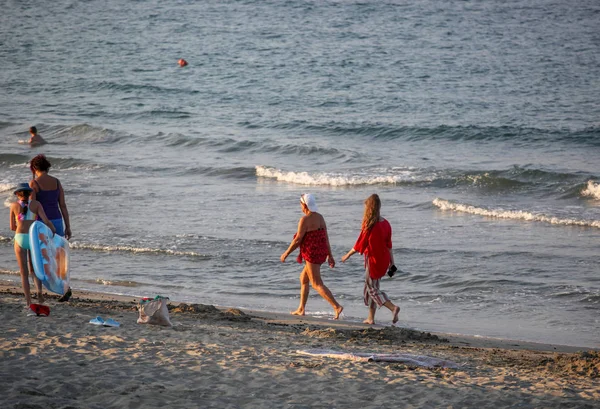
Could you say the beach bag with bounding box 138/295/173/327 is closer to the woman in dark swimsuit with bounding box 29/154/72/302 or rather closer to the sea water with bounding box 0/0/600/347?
the woman in dark swimsuit with bounding box 29/154/72/302

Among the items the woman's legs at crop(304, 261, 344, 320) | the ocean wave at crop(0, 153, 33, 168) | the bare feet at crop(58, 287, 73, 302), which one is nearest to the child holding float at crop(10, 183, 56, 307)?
the bare feet at crop(58, 287, 73, 302)

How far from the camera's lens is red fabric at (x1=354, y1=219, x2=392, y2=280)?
8.70m

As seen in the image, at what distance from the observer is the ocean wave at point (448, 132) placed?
23000mm

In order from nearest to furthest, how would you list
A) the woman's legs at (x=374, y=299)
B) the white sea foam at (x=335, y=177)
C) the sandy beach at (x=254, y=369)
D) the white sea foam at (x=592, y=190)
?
the sandy beach at (x=254, y=369), the woman's legs at (x=374, y=299), the white sea foam at (x=592, y=190), the white sea foam at (x=335, y=177)

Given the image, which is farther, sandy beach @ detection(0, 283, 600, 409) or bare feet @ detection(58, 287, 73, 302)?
bare feet @ detection(58, 287, 73, 302)

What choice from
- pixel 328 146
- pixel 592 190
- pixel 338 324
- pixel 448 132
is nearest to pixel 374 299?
pixel 338 324

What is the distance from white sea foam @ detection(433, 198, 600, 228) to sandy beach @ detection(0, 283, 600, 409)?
259 inches

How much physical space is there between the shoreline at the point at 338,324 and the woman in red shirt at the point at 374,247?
318mm

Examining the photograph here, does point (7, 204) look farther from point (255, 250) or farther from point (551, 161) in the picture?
point (551, 161)

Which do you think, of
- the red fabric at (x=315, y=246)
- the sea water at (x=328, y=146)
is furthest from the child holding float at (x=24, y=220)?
the red fabric at (x=315, y=246)

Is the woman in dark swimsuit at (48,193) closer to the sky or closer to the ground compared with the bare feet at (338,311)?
closer to the sky

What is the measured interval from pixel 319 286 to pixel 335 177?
395 inches

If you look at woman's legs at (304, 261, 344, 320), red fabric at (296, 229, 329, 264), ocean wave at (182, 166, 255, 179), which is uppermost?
ocean wave at (182, 166, 255, 179)

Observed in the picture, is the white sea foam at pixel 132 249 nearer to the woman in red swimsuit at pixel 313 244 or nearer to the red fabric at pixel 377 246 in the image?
the woman in red swimsuit at pixel 313 244
